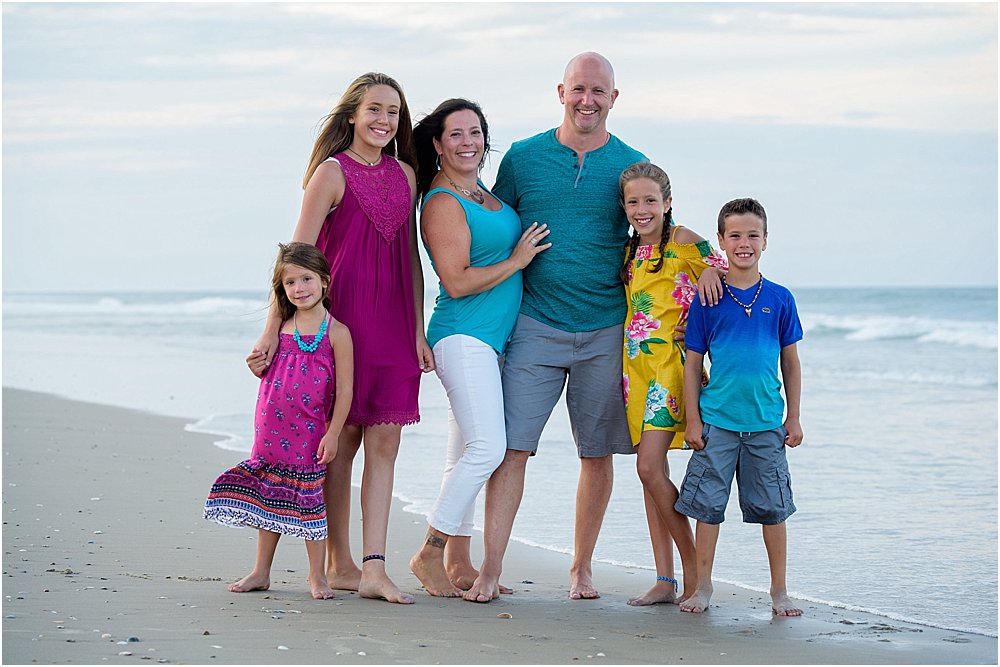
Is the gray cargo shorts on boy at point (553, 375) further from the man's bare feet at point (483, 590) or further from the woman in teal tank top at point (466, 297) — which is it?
the man's bare feet at point (483, 590)

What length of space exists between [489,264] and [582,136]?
640 mm

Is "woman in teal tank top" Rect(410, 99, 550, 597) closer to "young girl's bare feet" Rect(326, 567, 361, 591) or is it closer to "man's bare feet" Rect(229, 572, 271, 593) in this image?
"young girl's bare feet" Rect(326, 567, 361, 591)

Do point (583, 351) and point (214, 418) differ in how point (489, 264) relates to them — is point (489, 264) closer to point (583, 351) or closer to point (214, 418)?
point (583, 351)

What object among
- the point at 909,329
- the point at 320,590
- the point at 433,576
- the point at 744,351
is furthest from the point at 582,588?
the point at 909,329

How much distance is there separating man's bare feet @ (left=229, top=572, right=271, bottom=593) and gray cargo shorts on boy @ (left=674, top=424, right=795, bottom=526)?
1.59 m

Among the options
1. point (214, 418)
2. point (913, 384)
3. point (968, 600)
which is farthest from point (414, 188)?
point (913, 384)

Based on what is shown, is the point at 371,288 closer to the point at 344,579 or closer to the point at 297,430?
the point at 297,430

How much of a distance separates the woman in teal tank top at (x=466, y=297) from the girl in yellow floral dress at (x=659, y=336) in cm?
39

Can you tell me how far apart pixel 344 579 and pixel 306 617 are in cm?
57

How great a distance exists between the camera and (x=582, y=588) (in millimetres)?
4379

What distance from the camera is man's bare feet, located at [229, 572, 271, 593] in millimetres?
4062

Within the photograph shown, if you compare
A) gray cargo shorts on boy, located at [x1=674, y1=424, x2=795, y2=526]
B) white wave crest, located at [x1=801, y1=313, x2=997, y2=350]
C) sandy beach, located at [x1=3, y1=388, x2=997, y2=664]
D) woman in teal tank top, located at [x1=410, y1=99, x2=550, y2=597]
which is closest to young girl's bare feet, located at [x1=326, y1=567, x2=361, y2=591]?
sandy beach, located at [x1=3, y1=388, x2=997, y2=664]

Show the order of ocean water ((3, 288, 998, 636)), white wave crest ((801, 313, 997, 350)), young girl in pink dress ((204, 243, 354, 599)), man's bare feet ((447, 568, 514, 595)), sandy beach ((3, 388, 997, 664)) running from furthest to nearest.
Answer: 1. white wave crest ((801, 313, 997, 350))
2. ocean water ((3, 288, 998, 636))
3. man's bare feet ((447, 568, 514, 595))
4. young girl in pink dress ((204, 243, 354, 599))
5. sandy beach ((3, 388, 997, 664))

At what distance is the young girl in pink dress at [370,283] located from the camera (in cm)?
413
